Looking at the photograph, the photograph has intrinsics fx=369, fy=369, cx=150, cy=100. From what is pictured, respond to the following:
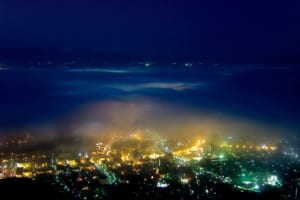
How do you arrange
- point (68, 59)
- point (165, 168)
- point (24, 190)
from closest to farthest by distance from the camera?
point (24, 190) < point (165, 168) < point (68, 59)

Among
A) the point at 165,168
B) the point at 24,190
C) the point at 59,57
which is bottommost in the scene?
the point at 165,168

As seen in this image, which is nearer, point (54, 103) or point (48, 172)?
point (48, 172)

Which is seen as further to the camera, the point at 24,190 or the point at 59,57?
the point at 59,57

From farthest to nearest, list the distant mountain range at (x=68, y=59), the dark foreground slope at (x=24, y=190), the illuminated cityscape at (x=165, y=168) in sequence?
1. the distant mountain range at (x=68, y=59)
2. the illuminated cityscape at (x=165, y=168)
3. the dark foreground slope at (x=24, y=190)

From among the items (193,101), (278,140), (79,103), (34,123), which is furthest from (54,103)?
(278,140)

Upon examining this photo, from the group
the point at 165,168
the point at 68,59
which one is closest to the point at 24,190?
the point at 165,168

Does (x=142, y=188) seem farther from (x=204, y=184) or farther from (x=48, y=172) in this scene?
(x=48, y=172)

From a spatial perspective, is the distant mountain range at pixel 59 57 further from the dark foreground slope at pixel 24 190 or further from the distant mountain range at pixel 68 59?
the dark foreground slope at pixel 24 190

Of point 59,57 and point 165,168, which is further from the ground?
point 59,57

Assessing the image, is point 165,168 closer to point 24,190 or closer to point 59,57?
point 24,190

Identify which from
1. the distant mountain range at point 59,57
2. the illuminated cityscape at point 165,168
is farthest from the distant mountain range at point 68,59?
the illuminated cityscape at point 165,168

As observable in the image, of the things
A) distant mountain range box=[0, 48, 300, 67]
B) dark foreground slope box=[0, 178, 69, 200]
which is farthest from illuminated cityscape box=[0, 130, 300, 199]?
distant mountain range box=[0, 48, 300, 67]
